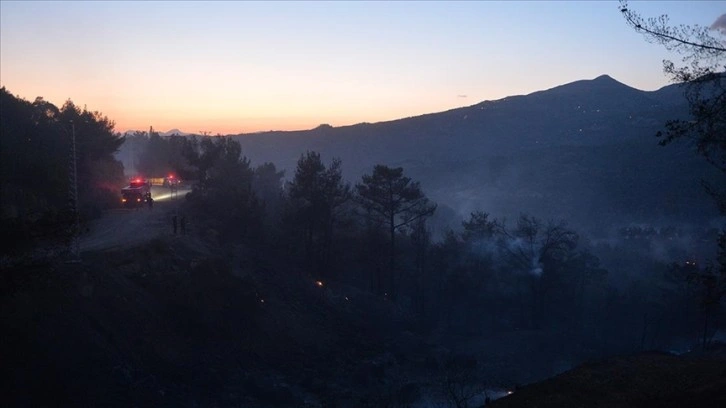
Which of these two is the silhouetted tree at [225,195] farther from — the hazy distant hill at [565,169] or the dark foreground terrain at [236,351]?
the hazy distant hill at [565,169]

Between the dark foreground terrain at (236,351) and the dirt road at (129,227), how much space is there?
48 centimetres

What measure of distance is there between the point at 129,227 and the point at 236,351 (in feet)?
40.5

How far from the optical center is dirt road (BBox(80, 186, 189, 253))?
29.9 meters

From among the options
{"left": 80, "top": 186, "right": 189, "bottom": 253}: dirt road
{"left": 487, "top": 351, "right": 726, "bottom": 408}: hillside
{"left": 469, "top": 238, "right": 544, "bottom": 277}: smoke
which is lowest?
{"left": 469, "top": 238, "right": 544, "bottom": 277}: smoke

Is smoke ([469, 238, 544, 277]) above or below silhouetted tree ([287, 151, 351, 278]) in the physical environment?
below

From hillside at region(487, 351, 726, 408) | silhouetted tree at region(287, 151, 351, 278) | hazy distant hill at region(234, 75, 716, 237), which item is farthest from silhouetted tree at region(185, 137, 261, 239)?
hazy distant hill at region(234, 75, 716, 237)

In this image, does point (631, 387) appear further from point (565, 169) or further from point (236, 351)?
point (565, 169)

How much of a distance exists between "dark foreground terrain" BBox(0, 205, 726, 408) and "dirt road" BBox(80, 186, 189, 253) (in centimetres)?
48

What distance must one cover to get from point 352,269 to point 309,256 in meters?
7.09

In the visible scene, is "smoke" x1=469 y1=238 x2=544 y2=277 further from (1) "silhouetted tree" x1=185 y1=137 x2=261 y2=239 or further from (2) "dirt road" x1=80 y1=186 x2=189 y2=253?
(2) "dirt road" x1=80 y1=186 x2=189 y2=253

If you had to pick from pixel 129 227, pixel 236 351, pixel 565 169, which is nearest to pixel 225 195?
pixel 129 227

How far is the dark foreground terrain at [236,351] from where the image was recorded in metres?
17.1

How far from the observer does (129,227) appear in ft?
115

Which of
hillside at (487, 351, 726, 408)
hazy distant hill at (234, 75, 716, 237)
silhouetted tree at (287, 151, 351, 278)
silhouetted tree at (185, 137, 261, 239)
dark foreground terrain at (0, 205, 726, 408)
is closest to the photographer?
hillside at (487, 351, 726, 408)
